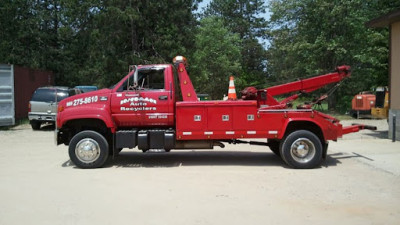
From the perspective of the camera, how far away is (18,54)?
32.5 meters

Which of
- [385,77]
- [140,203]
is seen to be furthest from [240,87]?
[140,203]

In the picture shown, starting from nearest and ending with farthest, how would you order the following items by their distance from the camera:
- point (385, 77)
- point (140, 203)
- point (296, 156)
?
point (140, 203), point (296, 156), point (385, 77)

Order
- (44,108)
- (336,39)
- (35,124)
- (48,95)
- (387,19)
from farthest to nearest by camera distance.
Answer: (336,39) → (35,124) → (48,95) → (44,108) → (387,19)

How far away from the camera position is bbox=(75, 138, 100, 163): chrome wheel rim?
927cm

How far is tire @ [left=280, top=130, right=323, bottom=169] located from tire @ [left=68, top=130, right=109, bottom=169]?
4.17m

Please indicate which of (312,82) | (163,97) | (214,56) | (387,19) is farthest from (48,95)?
(214,56)

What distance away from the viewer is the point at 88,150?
927 cm

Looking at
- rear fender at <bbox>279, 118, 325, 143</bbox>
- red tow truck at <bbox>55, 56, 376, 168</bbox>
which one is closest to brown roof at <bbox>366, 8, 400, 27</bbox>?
red tow truck at <bbox>55, 56, 376, 168</bbox>

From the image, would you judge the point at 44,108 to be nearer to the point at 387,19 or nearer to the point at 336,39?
the point at 387,19

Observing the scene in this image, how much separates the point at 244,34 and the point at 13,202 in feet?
202

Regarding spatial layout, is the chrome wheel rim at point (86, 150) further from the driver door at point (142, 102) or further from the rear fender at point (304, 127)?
the rear fender at point (304, 127)

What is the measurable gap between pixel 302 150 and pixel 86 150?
196 inches

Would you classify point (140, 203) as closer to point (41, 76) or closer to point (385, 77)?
point (41, 76)

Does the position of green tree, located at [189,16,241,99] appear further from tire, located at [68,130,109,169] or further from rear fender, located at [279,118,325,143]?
tire, located at [68,130,109,169]
